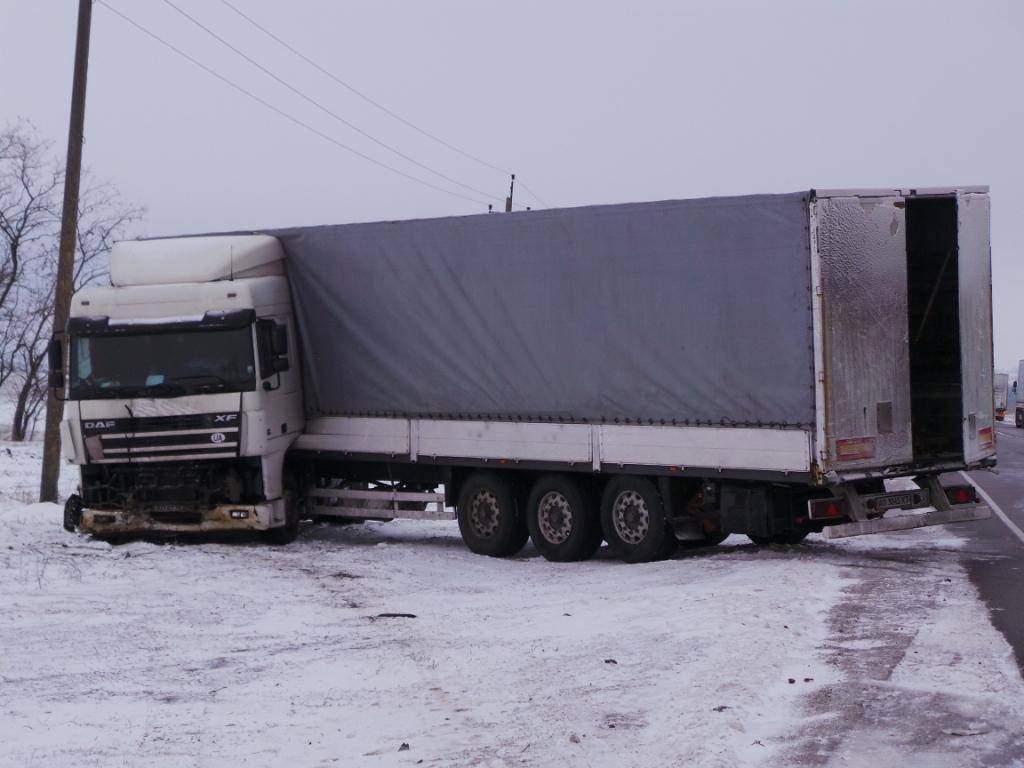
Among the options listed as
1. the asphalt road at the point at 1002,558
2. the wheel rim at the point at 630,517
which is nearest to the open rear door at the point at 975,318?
the asphalt road at the point at 1002,558

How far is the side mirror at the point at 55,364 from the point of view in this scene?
16.7 m

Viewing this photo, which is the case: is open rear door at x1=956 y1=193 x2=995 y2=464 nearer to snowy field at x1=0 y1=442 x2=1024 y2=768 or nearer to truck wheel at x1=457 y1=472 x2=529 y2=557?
snowy field at x1=0 y1=442 x2=1024 y2=768

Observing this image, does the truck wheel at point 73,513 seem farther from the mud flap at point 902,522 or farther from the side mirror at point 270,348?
the mud flap at point 902,522

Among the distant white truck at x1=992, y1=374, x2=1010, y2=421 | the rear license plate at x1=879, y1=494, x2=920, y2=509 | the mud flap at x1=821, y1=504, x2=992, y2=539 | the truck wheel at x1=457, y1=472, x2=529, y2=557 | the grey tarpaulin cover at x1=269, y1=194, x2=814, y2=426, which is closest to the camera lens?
the grey tarpaulin cover at x1=269, y1=194, x2=814, y2=426

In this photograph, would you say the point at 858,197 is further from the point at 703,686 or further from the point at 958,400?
the point at 703,686

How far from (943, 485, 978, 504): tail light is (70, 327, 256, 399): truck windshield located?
322 inches

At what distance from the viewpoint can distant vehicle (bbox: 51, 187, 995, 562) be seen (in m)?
13.4

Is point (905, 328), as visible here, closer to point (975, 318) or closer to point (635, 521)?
point (975, 318)

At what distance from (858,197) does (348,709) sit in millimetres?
7814

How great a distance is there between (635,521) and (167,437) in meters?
5.78

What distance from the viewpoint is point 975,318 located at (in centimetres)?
1460

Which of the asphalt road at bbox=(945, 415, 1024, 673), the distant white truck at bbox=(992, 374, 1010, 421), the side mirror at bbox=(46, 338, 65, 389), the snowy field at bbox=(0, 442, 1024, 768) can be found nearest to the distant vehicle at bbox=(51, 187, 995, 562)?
the side mirror at bbox=(46, 338, 65, 389)

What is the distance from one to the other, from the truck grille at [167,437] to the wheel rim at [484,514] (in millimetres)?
2955

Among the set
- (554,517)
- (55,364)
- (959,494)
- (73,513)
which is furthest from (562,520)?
(55,364)
